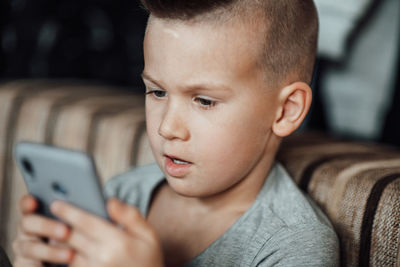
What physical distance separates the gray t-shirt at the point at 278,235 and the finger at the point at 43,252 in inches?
9.5

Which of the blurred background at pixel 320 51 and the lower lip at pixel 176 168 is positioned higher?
the lower lip at pixel 176 168

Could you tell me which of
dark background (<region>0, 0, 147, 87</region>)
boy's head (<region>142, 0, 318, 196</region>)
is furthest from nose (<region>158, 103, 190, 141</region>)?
dark background (<region>0, 0, 147, 87</region>)

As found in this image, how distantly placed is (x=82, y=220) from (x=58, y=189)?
0.09 m

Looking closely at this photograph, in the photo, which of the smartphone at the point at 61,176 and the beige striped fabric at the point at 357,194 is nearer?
the smartphone at the point at 61,176

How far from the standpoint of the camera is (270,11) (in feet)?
2.20

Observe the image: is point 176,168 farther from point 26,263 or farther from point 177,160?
point 26,263

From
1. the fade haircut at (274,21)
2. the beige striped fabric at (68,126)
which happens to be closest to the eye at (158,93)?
the fade haircut at (274,21)

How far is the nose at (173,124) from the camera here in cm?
65

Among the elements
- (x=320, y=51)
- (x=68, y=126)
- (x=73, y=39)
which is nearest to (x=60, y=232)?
(x=68, y=126)


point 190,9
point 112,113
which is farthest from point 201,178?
point 112,113

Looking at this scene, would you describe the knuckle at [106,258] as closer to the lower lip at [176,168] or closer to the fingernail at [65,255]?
the fingernail at [65,255]

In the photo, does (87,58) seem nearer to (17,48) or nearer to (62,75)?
(62,75)

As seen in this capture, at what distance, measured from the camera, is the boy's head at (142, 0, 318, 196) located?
0.64 m

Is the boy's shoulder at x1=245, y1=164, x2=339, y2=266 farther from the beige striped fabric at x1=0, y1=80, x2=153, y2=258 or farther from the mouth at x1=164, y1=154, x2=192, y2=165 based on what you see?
the beige striped fabric at x1=0, y1=80, x2=153, y2=258
